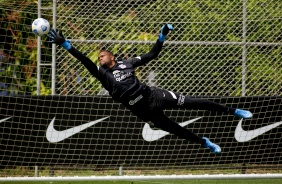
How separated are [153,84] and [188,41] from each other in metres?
1.04

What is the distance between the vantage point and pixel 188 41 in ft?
35.7

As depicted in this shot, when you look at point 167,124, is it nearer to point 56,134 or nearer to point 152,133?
point 152,133

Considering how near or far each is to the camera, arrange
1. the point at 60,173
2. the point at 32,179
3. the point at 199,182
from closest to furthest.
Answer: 1. the point at 32,179
2. the point at 199,182
3. the point at 60,173

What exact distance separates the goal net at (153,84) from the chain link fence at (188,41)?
19 millimetres

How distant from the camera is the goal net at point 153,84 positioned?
35.0 feet

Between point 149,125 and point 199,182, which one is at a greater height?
point 149,125

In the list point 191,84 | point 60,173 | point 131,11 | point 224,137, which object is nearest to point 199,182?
point 224,137

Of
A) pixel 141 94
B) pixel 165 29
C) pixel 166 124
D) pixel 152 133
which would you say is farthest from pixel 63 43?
pixel 152 133

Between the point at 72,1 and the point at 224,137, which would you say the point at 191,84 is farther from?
the point at 72,1

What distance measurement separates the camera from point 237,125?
10.8 meters

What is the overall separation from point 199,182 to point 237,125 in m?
1.26

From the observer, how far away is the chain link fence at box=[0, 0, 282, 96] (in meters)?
10.9

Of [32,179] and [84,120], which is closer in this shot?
[32,179]

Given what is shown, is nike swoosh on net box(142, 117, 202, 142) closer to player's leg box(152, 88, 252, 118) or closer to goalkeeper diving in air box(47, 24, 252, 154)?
goalkeeper diving in air box(47, 24, 252, 154)
